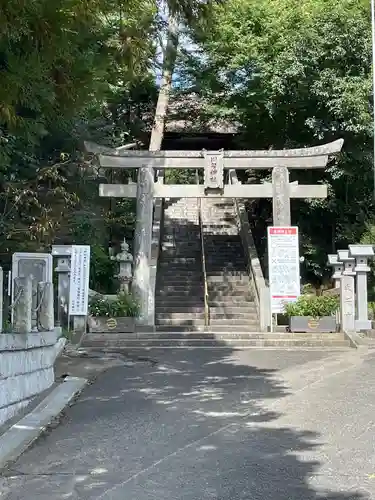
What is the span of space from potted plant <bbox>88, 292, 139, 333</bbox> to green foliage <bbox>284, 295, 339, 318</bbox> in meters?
3.65

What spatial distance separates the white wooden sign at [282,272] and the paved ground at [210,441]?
5.35m

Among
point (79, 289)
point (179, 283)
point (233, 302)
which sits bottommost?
point (233, 302)

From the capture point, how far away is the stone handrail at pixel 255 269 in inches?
598

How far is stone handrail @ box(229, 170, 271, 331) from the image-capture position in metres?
15.2

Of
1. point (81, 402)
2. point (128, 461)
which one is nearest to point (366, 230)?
point (81, 402)

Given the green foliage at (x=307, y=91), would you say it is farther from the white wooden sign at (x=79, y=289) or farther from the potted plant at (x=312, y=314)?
the white wooden sign at (x=79, y=289)

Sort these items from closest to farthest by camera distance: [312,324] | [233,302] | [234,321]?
[312,324], [234,321], [233,302]

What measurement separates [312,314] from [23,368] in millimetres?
8880

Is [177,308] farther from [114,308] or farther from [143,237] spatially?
[114,308]

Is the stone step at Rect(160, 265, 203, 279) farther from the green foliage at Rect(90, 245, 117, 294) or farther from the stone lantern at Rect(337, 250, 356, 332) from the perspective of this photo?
the stone lantern at Rect(337, 250, 356, 332)

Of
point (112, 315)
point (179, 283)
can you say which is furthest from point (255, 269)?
point (112, 315)

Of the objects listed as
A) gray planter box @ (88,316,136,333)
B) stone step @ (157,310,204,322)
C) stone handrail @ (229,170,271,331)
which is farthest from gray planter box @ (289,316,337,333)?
gray planter box @ (88,316,136,333)

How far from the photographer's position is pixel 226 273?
18.7m

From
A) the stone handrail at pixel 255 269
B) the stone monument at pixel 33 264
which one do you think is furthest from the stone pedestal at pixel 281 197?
the stone monument at pixel 33 264
